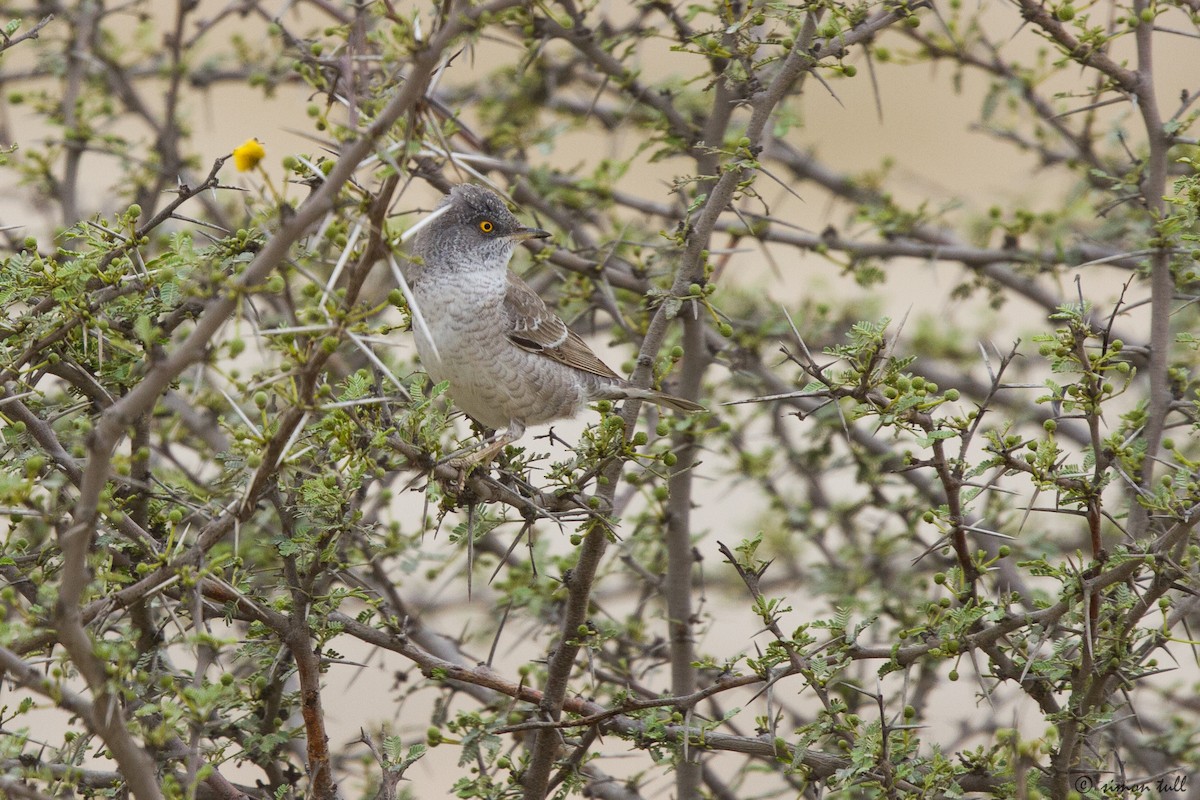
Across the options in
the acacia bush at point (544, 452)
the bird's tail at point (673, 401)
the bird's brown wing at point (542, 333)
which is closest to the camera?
the acacia bush at point (544, 452)

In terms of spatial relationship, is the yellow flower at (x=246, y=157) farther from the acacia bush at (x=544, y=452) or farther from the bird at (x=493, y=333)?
the bird at (x=493, y=333)

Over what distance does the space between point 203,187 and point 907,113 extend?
11490mm

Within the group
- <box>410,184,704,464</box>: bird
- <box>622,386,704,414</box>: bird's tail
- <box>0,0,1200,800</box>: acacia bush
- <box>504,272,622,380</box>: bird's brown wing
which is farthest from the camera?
<box>504,272,622,380</box>: bird's brown wing

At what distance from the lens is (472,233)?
4.49 m

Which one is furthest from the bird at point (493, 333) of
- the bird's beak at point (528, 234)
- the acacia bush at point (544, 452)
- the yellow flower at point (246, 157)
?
the yellow flower at point (246, 157)

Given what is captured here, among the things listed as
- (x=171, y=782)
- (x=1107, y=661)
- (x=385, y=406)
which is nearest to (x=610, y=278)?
(x=385, y=406)

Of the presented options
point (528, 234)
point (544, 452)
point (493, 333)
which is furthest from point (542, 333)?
point (544, 452)

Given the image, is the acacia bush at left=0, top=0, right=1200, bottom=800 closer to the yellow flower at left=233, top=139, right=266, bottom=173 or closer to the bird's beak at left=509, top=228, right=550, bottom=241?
the yellow flower at left=233, top=139, right=266, bottom=173

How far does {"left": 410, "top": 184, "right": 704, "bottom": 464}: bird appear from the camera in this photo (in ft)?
13.7

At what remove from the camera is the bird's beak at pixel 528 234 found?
4246mm

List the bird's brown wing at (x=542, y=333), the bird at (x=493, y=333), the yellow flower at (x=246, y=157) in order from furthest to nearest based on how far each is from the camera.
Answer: the bird's brown wing at (x=542, y=333) < the bird at (x=493, y=333) < the yellow flower at (x=246, y=157)

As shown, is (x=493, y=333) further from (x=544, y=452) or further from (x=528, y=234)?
(x=544, y=452)

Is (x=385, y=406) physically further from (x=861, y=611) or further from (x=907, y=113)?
(x=907, y=113)

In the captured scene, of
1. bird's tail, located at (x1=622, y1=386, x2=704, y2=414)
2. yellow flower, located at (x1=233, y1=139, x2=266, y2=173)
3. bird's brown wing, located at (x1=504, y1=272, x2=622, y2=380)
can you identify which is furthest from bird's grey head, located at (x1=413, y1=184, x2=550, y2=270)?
yellow flower, located at (x1=233, y1=139, x2=266, y2=173)
